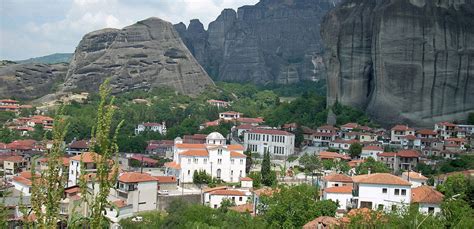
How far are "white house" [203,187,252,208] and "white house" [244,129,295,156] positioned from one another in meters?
14.7

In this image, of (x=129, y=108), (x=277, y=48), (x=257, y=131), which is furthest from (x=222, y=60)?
(x=257, y=131)

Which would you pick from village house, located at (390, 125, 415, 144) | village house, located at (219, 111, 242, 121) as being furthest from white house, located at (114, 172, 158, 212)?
village house, located at (219, 111, 242, 121)

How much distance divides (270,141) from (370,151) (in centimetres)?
822

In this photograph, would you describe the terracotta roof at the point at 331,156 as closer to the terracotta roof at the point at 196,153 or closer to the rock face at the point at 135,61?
the terracotta roof at the point at 196,153

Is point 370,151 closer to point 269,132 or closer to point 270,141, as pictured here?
point 270,141

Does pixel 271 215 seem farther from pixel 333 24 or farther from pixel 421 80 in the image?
pixel 333 24

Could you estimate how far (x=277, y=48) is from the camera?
10725 cm

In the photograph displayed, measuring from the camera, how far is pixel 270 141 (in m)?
45.6

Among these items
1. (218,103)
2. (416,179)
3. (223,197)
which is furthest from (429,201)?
(218,103)

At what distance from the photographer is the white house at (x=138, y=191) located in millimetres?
28453

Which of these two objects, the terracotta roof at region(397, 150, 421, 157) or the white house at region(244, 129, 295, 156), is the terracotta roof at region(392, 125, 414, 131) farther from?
the white house at region(244, 129, 295, 156)

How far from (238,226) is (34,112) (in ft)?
151

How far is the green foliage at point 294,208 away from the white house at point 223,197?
5.76 meters

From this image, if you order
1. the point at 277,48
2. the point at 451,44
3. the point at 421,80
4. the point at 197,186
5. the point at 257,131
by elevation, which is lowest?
the point at 197,186
